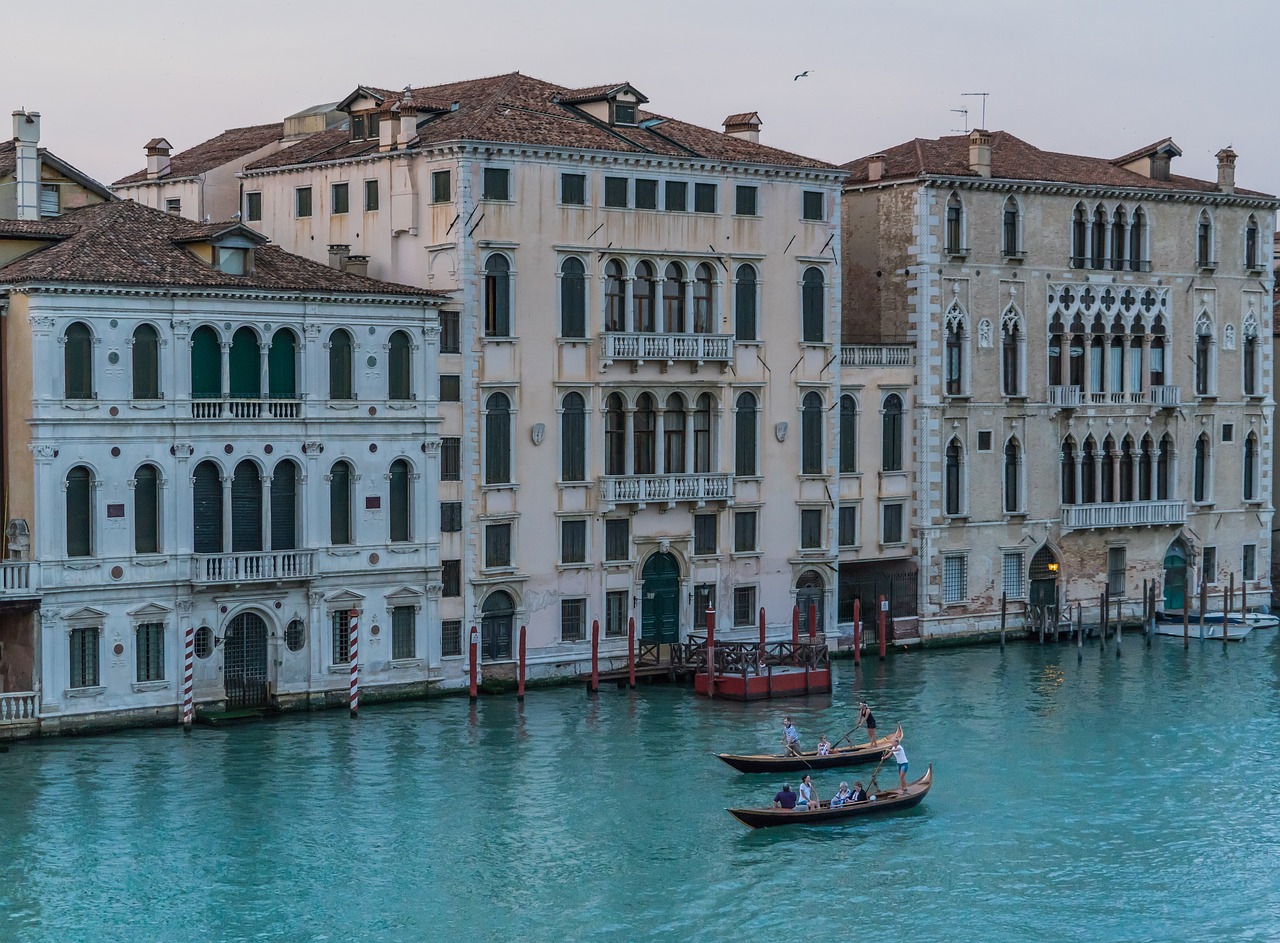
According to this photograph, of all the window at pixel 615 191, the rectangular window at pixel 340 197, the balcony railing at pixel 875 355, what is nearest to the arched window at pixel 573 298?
the window at pixel 615 191

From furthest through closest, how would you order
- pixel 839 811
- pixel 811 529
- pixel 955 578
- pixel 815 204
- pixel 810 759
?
pixel 955 578 < pixel 811 529 < pixel 815 204 < pixel 810 759 < pixel 839 811

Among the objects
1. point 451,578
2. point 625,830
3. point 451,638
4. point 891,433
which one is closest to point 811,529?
point 891,433

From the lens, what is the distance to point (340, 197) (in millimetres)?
49375

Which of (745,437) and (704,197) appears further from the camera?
(745,437)

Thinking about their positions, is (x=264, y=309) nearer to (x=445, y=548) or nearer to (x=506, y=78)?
(x=445, y=548)

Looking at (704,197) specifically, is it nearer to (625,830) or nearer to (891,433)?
(891,433)

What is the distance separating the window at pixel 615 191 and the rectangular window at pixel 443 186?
2.42 m

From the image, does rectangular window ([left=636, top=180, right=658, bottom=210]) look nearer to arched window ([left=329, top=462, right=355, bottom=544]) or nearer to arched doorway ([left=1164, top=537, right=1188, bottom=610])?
arched window ([left=329, top=462, right=355, bottom=544])

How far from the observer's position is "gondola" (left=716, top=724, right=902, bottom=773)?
131 ft

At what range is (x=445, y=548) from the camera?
46750 millimetres

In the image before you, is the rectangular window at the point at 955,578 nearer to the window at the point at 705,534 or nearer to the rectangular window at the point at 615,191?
the window at the point at 705,534

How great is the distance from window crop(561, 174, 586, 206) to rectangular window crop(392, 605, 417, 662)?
28.8ft

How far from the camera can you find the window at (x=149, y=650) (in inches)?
1666

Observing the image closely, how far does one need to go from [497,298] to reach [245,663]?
890cm
